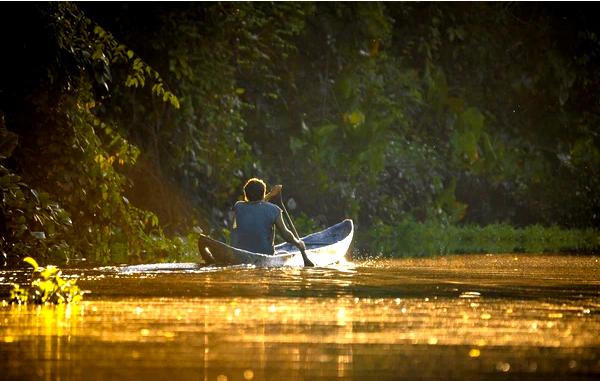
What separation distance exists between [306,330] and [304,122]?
22.5 metres

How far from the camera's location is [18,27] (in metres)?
18.9

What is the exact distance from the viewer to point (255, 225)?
2033 centimetres

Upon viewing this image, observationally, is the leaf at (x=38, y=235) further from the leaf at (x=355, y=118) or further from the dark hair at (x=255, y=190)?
the leaf at (x=355, y=118)

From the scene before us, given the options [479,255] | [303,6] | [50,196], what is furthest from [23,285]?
[303,6]

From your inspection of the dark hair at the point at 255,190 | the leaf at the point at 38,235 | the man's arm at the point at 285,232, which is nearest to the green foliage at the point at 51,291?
the leaf at the point at 38,235

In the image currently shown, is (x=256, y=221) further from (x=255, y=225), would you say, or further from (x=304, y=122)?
(x=304, y=122)

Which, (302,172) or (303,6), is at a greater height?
(303,6)

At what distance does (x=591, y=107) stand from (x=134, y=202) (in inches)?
596

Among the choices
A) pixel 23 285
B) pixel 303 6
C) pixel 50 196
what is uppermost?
pixel 303 6

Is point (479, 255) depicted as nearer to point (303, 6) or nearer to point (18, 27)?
point (303, 6)

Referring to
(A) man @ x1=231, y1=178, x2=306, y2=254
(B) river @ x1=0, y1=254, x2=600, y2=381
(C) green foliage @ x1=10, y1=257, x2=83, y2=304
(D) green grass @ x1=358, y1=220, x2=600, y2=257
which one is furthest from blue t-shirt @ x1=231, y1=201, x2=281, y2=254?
(C) green foliage @ x1=10, y1=257, x2=83, y2=304

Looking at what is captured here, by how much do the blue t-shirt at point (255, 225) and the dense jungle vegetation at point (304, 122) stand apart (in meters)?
1.59

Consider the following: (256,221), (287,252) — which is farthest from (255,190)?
(287,252)

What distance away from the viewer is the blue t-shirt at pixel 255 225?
2020cm
